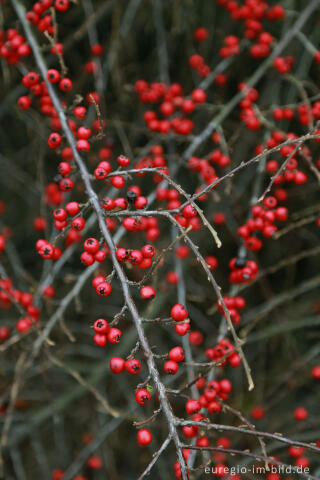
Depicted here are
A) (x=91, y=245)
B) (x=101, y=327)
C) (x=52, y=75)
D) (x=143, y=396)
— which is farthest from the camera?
(x=52, y=75)

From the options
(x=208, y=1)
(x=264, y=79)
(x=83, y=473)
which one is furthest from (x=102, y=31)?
(x=83, y=473)

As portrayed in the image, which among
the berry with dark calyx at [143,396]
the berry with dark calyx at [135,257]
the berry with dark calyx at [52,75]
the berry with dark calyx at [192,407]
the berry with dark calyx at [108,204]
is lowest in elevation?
the berry with dark calyx at [192,407]

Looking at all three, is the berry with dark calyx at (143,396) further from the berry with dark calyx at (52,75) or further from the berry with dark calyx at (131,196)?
the berry with dark calyx at (52,75)

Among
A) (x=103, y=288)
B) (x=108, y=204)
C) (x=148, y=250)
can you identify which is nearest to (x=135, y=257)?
(x=148, y=250)

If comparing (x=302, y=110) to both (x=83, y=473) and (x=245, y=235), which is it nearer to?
(x=245, y=235)

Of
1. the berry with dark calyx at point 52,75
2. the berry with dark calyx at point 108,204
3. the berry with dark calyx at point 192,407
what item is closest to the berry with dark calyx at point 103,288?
the berry with dark calyx at point 108,204

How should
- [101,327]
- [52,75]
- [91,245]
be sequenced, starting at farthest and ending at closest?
1. [52,75]
2. [91,245]
3. [101,327]

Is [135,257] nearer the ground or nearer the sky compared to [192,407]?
nearer the sky

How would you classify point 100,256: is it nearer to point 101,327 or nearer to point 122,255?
point 122,255

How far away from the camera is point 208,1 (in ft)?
13.1

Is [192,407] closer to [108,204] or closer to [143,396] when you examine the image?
[143,396]

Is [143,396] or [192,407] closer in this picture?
[143,396]

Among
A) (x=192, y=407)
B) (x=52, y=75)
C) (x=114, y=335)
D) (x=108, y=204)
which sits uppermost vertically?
(x=52, y=75)

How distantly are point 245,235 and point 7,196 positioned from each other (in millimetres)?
3129
